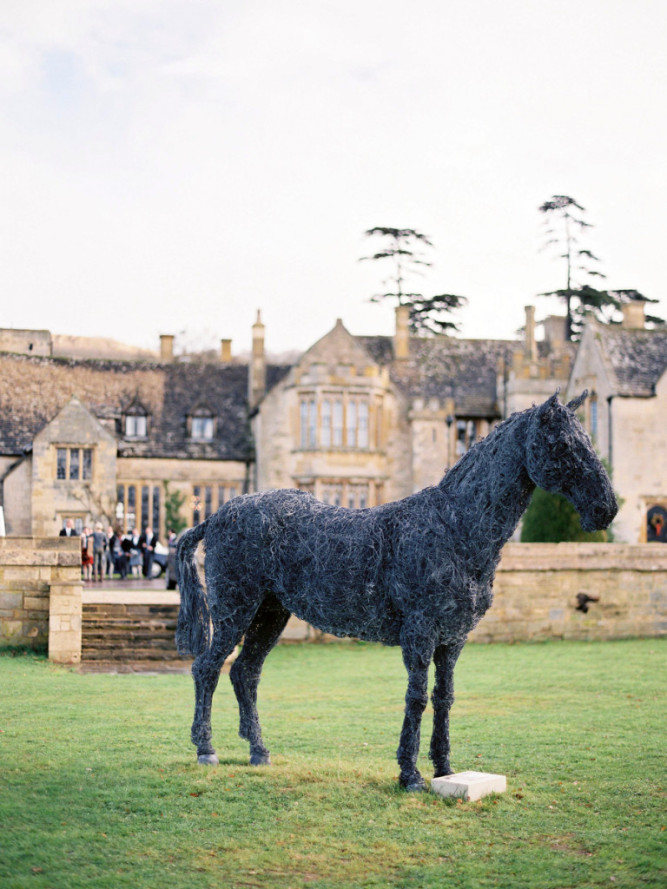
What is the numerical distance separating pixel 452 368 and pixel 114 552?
19080mm

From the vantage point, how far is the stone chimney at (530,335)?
4804 cm

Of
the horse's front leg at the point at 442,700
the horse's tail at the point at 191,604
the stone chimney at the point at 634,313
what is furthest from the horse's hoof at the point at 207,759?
the stone chimney at the point at 634,313

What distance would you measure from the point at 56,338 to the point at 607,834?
207 ft

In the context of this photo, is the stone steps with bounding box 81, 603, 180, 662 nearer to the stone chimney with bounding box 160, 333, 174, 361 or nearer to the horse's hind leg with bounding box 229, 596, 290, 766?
the horse's hind leg with bounding box 229, 596, 290, 766

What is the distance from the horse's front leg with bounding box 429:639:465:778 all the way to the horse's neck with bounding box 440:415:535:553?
930 mm

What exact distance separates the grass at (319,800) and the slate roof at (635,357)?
2635 centimetres

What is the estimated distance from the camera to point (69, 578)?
18.1 m

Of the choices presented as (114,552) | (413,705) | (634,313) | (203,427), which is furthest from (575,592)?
(203,427)

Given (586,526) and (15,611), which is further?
(15,611)

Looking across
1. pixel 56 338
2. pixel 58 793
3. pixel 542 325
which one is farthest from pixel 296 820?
pixel 56 338

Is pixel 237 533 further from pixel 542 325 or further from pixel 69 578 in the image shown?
pixel 542 325

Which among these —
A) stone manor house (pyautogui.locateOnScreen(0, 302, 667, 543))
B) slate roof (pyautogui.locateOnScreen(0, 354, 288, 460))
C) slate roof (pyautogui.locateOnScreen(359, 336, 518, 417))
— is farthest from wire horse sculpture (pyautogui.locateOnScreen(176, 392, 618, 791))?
slate roof (pyautogui.locateOnScreen(359, 336, 518, 417))

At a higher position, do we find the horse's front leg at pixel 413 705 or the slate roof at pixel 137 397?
the slate roof at pixel 137 397

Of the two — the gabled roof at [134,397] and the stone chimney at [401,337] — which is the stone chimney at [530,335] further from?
the gabled roof at [134,397]
